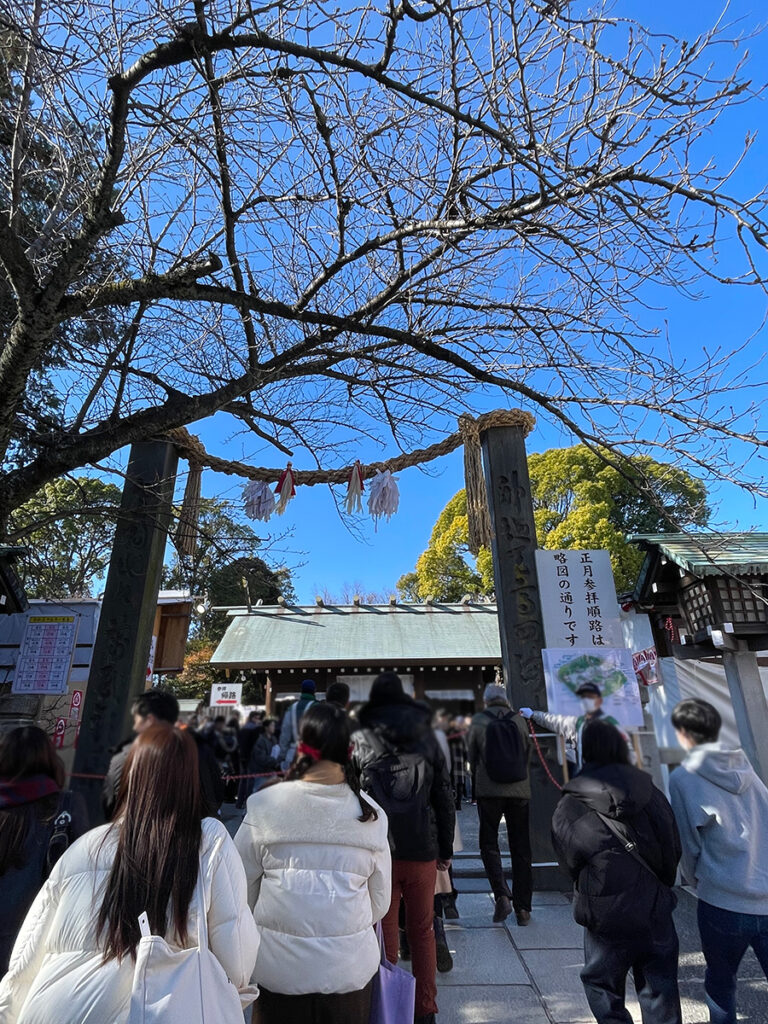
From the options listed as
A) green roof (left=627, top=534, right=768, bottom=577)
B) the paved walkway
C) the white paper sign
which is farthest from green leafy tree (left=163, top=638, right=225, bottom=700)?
green roof (left=627, top=534, right=768, bottom=577)

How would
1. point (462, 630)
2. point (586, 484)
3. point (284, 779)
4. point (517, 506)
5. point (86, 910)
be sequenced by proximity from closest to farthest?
point (86, 910) < point (284, 779) < point (517, 506) < point (462, 630) < point (586, 484)

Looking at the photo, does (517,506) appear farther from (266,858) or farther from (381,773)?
(266,858)

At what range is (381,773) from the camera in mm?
2738

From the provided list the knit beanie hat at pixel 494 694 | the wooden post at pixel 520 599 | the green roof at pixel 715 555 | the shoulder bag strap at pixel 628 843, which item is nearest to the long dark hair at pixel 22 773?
the shoulder bag strap at pixel 628 843

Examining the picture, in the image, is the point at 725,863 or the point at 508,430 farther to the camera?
the point at 508,430

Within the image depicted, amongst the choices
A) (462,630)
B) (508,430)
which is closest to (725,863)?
(508,430)

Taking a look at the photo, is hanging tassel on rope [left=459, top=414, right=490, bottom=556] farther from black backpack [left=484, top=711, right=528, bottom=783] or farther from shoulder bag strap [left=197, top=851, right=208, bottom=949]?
shoulder bag strap [left=197, top=851, right=208, bottom=949]

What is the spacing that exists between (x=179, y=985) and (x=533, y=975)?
2.85m

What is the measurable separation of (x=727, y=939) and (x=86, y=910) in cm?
259

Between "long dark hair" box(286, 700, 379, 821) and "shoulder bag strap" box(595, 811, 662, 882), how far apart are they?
1028 millimetres

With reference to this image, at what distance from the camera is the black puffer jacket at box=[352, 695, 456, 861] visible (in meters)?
2.42

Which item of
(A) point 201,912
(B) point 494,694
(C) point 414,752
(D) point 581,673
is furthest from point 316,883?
(D) point 581,673

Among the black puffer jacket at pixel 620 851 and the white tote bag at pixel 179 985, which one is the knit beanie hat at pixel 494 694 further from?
the white tote bag at pixel 179 985

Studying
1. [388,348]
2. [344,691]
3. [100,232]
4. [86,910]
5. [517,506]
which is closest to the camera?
[86,910]
